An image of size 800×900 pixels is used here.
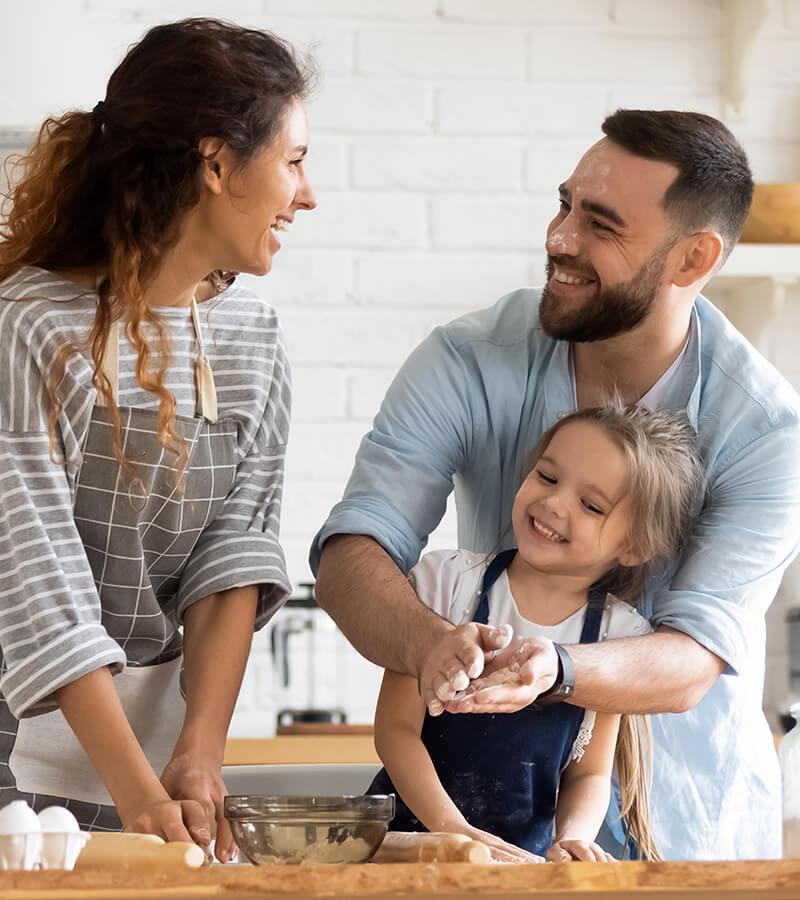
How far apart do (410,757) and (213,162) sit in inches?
25.4

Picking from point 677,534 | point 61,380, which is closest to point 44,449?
point 61,380

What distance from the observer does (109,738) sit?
134cm

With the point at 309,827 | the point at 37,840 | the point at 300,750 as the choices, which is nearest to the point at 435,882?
the point at 309,827

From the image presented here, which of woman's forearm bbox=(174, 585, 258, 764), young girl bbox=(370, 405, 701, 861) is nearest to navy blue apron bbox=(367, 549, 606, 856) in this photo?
young girl bbox=(370, 405, 701, 861)

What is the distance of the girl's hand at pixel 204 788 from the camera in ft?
4.49

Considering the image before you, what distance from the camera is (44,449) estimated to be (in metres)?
1.40

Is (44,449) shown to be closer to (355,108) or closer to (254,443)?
(254,443)

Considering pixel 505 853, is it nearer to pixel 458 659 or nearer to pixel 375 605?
pixel 458 659

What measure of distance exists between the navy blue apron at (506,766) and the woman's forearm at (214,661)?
8.9 inches

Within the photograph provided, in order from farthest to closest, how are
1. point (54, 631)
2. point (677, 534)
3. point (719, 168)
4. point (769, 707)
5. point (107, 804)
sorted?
point (769, 707) → point (719, 168) → point (677, 534) → point (107, 804) → point (54, 631)

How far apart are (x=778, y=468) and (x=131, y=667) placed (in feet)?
2.56

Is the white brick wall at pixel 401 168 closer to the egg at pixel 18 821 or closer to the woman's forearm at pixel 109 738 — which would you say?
the woman's forearm at pixel 109 738

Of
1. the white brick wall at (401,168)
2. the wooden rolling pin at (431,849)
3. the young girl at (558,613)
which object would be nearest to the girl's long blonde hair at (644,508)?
the young girl at (558,613)

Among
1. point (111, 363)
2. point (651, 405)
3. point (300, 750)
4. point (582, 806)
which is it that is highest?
point (111, 363)
